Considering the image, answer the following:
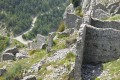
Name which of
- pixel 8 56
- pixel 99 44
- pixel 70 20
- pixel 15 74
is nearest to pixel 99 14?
pixel 70 20

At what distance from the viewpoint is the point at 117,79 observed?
30297mm

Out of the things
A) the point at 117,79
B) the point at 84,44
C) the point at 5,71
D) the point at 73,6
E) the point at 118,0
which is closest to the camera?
the point at 117,79

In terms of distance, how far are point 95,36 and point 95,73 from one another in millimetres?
4246

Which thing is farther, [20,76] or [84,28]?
[20,76]

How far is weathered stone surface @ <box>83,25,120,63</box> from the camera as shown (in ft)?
115

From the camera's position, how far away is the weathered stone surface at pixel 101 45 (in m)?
35.0

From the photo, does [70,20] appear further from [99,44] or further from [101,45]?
[101,45]

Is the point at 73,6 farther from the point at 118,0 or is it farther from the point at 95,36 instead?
the point at 95,36

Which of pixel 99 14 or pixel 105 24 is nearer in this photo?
pixel 105 24

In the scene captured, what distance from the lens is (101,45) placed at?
116 feet

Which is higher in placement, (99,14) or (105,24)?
(105,24)

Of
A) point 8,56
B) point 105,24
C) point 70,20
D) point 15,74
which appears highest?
point 105,24

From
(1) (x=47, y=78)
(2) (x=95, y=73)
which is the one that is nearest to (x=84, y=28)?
(2) (x=95, y=73)

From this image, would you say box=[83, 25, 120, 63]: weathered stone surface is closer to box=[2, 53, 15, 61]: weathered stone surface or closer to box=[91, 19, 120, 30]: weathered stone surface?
box=[91, 19, 120, 30]: weathered stone surface
